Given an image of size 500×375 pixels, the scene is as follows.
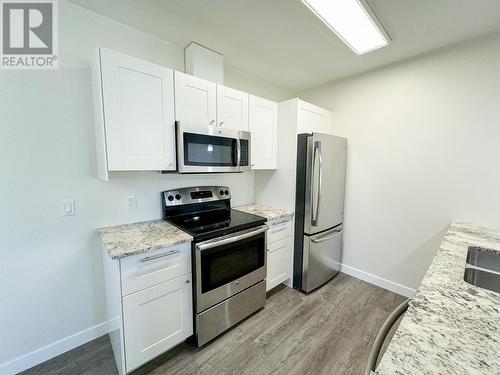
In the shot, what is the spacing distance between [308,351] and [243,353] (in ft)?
1.70

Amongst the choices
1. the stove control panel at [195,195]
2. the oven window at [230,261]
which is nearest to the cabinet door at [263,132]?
the stove control panel at [195,195]

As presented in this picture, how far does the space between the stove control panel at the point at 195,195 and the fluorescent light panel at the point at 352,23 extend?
1756mm

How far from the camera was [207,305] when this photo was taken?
168 cm

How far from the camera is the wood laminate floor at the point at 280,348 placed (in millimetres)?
1549

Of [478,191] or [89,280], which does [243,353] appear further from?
[478,191]

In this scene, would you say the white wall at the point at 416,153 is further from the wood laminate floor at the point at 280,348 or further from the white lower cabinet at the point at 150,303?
the white lower cabinet at the point at 150,303

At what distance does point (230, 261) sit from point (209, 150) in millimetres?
992

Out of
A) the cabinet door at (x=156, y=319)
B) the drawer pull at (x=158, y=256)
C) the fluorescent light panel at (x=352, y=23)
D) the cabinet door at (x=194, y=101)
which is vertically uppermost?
the fluorescent light panel at (x=352, y=23)

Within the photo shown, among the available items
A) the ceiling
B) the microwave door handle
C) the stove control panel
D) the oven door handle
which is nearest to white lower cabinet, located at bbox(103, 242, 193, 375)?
the oven door handle

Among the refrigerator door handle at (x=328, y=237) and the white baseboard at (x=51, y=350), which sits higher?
the refrigerator door handle at (x=328, y=237)

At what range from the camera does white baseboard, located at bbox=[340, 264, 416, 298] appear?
2.41 metres

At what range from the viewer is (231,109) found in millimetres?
2104

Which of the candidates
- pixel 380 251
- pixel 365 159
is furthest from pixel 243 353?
pixel 365 159

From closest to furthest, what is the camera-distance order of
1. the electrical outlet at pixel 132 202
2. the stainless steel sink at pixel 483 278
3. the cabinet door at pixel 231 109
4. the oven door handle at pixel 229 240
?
the stainless steel sink at pixel 483 278, the oven door handle at pixel 229 240, the electrical outlet at pixel 132 202, the cabinet door at pixel 231 109
